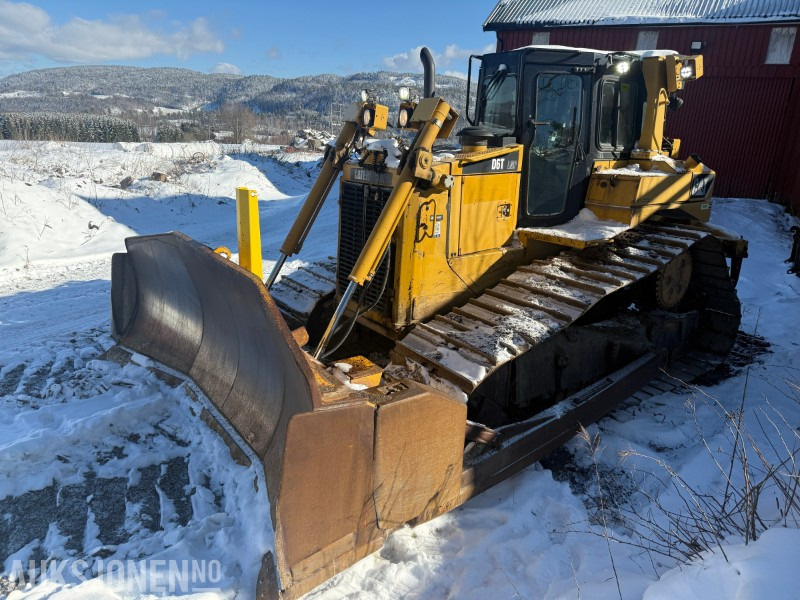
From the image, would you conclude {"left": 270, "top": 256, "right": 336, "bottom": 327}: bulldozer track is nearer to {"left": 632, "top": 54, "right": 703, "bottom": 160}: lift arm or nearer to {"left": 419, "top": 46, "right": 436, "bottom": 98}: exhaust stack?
{"left": 419, "top": 46, "right": 436, "bottom": 98}: exhaust stack

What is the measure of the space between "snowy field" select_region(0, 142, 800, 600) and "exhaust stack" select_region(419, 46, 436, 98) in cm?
308

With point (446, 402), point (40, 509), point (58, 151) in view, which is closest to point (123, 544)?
point (40, 509)

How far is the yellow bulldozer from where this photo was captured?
9.25ft

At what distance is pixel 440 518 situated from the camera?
11.2ft

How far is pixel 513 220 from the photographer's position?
472 cm

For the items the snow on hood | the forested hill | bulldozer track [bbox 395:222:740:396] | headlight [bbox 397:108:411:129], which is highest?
the forested hill

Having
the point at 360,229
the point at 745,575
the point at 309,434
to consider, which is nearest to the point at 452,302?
the point at 360,229

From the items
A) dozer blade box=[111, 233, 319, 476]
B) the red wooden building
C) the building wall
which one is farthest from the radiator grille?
the building wall

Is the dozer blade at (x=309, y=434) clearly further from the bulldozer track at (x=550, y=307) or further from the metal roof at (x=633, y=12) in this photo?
the metal roof at (x=633, y=12)

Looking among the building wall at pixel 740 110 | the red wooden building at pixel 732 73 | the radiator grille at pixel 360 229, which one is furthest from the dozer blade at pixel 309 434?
the building wall at pixel 740 110

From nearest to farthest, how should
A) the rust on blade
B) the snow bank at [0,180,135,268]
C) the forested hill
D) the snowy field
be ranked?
the snowy field, the rust on blade, the snow bank at [0,180,135,268], the forested hill

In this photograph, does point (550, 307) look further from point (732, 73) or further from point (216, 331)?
point (732, 73)

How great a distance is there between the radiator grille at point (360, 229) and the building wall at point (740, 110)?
43.1ft

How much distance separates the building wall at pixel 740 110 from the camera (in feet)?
45.8
